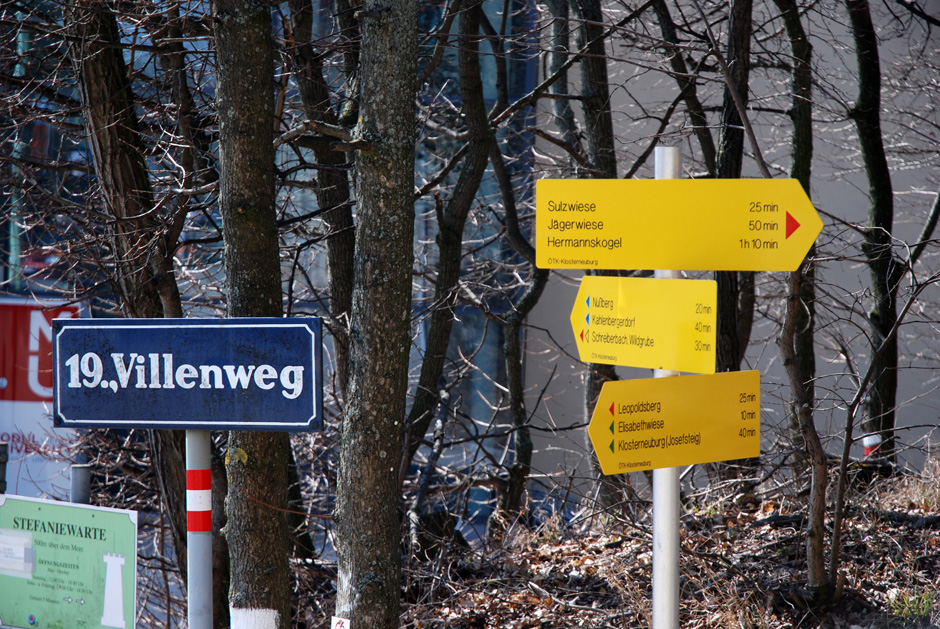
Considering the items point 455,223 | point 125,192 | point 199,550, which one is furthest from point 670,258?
point 455,223

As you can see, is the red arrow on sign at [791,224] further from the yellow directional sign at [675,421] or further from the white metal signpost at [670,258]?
the yellow directional sign at [675,421]

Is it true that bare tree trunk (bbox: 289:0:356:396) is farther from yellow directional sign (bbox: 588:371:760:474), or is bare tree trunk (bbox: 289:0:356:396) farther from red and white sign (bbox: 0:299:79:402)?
red and white sign (bbox: 0:299:79:402)

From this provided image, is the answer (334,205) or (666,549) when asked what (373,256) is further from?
(334,205)

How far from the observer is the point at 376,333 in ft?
11.2

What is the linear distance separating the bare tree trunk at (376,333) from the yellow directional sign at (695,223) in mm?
976

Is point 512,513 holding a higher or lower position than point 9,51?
lower

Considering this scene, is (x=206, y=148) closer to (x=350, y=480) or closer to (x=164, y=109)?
(x=164, y=109)

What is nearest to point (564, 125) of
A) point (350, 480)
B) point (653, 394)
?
point (350, 480)

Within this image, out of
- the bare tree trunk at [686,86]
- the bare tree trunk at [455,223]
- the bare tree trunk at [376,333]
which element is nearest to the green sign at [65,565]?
the bare tree trunk at [376,333]

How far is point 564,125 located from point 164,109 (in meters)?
4.49

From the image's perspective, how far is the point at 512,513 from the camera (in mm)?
7129

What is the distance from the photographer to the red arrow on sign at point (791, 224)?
98.3 inches

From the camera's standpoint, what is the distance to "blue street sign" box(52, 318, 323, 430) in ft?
9.18

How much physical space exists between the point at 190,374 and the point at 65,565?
1253 millimetres
